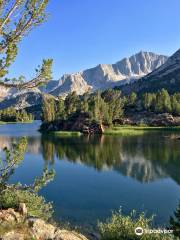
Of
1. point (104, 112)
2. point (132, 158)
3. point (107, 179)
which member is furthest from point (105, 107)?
point (107, 179)

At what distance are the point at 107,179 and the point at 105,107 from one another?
363 ft

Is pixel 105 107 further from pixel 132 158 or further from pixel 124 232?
pixel 124 232

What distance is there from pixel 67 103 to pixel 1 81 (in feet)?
554

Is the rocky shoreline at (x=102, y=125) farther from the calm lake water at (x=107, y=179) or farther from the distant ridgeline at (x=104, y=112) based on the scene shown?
the calm lake water at (x=107, y=179)

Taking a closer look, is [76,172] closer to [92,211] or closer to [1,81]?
[92,211]

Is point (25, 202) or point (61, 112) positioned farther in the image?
point (61, 112)

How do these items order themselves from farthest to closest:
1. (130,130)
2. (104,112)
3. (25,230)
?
1. (104,112)
2. (130,130)
3. (25,230)

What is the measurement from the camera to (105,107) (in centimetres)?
16438

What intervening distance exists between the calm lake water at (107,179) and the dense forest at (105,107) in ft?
226

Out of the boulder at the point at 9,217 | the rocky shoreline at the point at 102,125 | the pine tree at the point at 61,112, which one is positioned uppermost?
the pine tree at the point at 61,112

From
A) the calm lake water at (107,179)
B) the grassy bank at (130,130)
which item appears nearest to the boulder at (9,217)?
the calm lake water at (107,179)

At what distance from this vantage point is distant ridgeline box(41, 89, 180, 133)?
158m

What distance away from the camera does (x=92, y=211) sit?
36.8 m

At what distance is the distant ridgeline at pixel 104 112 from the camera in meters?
158
